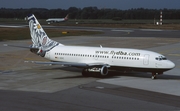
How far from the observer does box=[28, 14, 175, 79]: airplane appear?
39.4m

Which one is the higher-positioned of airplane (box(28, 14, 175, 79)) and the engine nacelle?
airplane (box(28, 14, 175, 79))

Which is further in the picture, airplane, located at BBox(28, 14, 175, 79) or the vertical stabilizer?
the vertical stabilizer

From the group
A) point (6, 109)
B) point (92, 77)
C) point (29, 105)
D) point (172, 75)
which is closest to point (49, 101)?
point (29, 105)

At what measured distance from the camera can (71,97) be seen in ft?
101

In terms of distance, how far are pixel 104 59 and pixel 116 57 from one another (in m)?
1.55

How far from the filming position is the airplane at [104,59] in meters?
39.4

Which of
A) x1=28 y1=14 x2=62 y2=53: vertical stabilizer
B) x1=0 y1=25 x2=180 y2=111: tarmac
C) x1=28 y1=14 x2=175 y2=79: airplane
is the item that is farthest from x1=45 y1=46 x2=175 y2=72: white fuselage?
x1=28 y1=14 x2=62 y2=53: vertical stabilizer

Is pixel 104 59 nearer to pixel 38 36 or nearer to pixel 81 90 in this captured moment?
pixel 81 90

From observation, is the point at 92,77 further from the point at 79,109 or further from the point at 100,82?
the point at 79,109

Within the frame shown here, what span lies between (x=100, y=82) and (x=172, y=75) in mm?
10067

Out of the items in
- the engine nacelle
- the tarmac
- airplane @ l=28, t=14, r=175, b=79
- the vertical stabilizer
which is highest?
the vertical stabilizer

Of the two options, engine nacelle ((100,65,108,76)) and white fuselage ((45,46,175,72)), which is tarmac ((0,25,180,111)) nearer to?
engine nacelle ((100,65,108,76))

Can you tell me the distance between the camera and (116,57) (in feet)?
135

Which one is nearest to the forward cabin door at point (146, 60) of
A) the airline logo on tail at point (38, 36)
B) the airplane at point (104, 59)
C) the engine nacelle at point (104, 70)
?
the airplane at point (104, 59)
